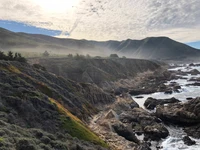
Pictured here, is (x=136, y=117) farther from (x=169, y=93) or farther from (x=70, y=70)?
(x=70, y=70)

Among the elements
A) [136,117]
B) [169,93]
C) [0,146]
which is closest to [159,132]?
[136,117]

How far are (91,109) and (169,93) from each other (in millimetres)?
45731

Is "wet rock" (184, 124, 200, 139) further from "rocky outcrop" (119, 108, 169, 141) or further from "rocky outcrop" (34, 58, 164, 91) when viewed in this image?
"rocky outcrop" (34, 58, 164, 91)

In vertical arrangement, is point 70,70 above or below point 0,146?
above

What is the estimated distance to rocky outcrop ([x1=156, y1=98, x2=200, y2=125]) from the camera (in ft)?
147

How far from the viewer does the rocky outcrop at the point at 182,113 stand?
147 ft

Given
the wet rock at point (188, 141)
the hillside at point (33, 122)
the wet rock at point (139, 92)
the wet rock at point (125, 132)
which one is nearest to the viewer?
the hillside at point (33, 122)

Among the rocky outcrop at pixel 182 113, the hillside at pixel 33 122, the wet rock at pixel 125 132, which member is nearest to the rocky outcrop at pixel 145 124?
the rocky outcrop at pixel 182 113

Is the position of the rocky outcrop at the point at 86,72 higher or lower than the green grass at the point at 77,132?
higher

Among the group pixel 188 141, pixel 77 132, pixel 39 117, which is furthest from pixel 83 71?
pixel 39 117

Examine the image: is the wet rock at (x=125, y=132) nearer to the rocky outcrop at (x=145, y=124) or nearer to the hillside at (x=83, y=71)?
the rocky outcrop at (x=145, y=124)

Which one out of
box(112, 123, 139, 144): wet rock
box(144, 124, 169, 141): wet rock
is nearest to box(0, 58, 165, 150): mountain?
box(112, 123, 139, 144): wet rock

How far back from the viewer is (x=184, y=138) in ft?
127

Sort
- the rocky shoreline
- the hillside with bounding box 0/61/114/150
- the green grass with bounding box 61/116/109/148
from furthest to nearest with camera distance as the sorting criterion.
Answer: the rocky shoreline
the green grass with bounding box 61/116/109/148
the hillside with bounding box 0/61/114/150
